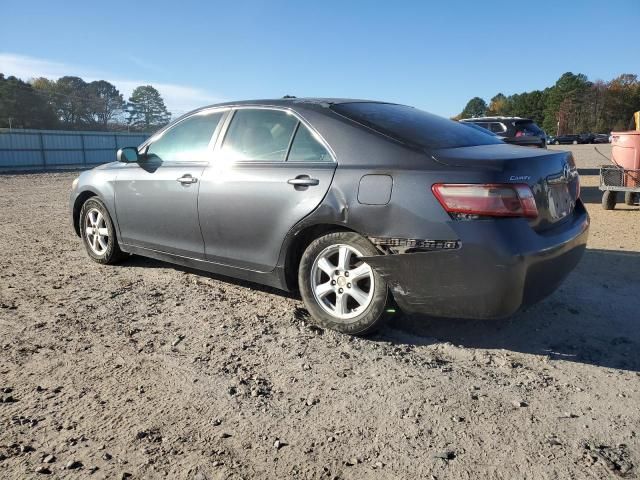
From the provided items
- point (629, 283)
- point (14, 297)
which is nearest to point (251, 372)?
point (14, 297)

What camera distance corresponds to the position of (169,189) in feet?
14.3

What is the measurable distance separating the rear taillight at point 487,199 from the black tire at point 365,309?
567mm

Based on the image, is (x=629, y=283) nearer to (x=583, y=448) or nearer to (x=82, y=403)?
(x=583, y=448)

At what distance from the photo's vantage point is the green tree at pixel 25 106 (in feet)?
127

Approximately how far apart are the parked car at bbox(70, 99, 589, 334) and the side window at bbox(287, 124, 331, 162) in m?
0.01

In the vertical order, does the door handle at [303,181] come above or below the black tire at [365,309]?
above

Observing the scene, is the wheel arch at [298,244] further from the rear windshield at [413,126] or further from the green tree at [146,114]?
the green tree at [146,114]

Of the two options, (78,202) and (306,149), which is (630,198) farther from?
(78,202)

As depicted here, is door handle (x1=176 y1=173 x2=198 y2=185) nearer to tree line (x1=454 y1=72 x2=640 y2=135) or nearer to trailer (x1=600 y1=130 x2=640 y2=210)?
trailer (x1=600 y1=130 x2=640 y2=210)

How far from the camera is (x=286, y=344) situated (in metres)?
3.29

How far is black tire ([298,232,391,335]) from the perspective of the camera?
3227 mm

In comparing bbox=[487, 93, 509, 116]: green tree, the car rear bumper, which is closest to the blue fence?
the car rear bumper

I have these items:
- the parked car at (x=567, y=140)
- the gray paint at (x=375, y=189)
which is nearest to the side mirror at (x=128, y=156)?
the gray paint at (x=375, y=189)

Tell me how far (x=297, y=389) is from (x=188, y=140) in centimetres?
261
